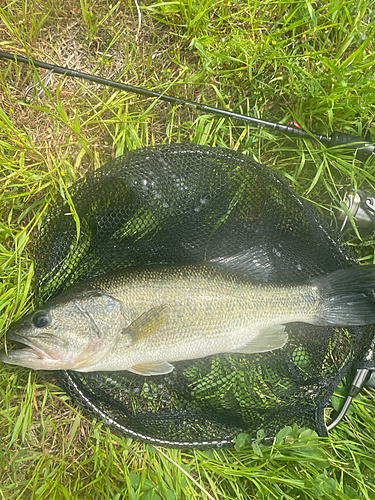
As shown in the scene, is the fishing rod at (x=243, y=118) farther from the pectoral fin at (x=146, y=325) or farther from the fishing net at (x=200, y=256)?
the pectoral fin at (x=146, y=325)

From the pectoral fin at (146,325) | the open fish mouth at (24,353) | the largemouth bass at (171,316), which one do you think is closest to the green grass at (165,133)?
the open fish mouth at (24,353)

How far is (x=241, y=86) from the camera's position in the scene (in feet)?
8.28

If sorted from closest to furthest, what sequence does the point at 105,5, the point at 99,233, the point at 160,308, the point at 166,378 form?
the point at 160,308 → the point at 99,233 → the point at 166,378 → the point at 105,5

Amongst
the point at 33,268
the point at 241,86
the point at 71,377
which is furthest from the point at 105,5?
the point at 71,377

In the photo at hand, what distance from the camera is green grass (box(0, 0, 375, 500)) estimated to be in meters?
2.21

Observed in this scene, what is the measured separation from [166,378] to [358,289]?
138cm

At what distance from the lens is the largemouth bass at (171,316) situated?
1.87 metres

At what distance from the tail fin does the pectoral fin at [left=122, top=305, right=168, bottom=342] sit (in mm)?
1022

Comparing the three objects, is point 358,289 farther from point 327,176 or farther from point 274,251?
point 327,176

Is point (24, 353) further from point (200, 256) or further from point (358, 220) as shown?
point (358, 220)

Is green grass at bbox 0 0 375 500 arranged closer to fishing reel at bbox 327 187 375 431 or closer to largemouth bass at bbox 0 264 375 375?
fishing reel at bbox 327 187 375 431

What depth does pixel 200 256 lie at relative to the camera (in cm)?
223

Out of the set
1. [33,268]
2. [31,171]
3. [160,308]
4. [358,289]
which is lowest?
[358,289]

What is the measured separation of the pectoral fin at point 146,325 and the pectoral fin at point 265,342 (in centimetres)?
54
